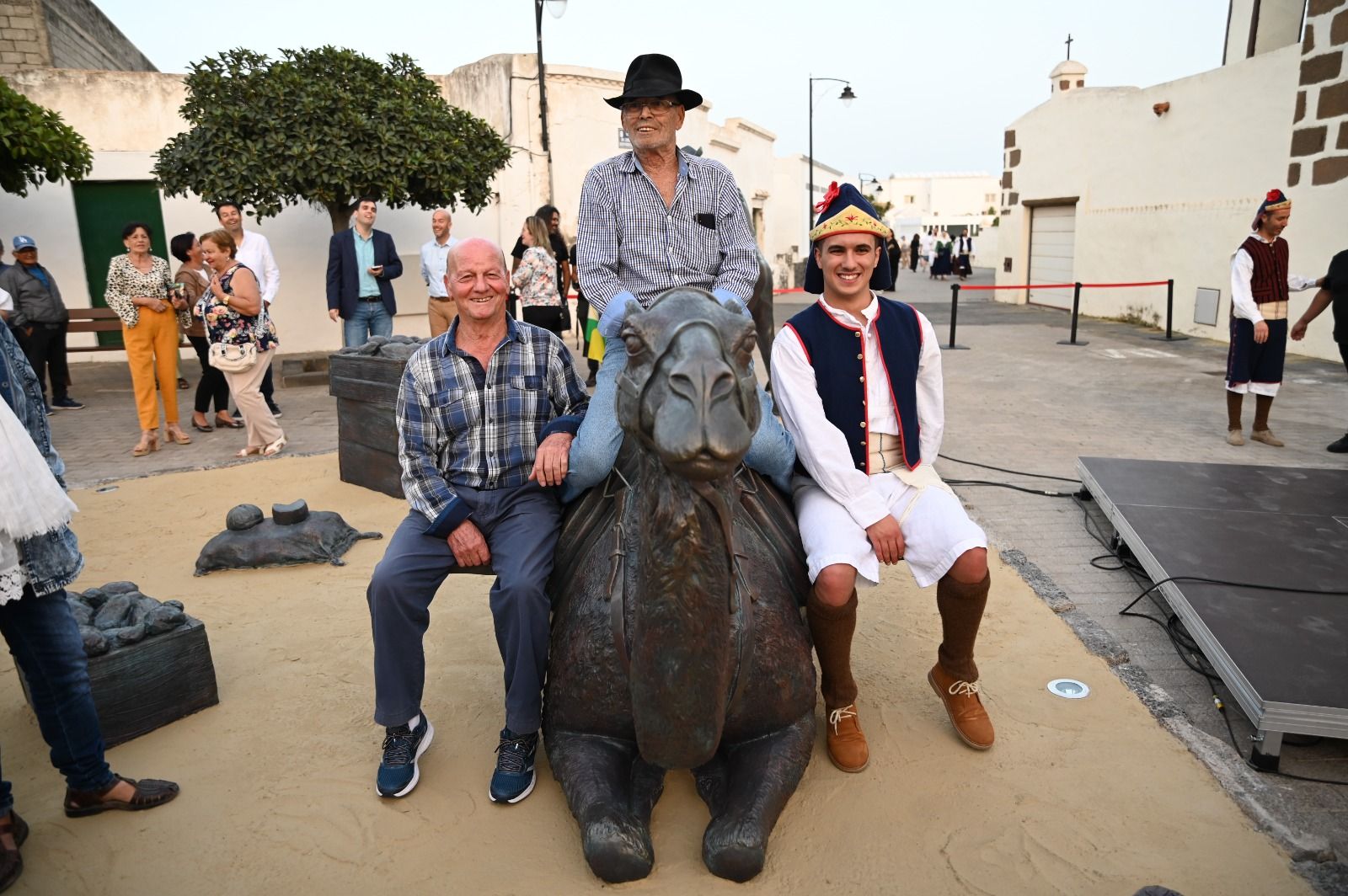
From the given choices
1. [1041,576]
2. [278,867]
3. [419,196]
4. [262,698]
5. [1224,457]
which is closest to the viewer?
[278,867]

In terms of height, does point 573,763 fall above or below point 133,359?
below

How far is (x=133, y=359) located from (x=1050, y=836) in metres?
7.69

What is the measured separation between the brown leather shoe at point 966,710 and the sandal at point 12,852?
118 inches

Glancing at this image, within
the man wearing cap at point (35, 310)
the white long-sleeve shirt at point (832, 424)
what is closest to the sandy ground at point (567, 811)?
the white long-sleeve shirt at point (832, 424)

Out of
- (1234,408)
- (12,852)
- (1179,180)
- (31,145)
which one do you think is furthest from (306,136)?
(1179,180)

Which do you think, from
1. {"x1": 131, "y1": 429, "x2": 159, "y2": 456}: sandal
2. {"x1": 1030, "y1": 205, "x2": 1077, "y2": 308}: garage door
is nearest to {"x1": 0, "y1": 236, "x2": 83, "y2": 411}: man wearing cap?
{"x1": 131, "y1": 429, "x2": 159, "y2": 456}: sandal

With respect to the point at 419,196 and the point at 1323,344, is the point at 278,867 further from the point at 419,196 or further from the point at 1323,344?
the point at 1323,344

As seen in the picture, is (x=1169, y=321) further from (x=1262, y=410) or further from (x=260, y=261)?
(x=260, y=261)

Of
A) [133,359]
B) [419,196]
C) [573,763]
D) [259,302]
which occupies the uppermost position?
[419,196]

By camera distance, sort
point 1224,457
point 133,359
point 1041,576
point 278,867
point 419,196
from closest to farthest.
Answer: point 278,867, point 1041,576, point 1224,457, point 133,359, point 419,196

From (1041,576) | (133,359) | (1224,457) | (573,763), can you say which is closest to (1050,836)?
(573,763)

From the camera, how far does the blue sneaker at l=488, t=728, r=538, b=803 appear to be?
2867 mm

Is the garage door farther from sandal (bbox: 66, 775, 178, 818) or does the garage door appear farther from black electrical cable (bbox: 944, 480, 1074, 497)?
sandal (bbox: 66, 775, 178, 818)

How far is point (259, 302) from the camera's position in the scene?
7.04 metres
